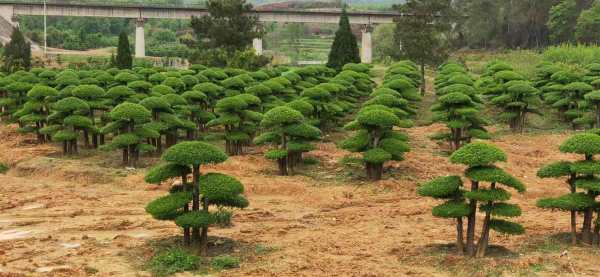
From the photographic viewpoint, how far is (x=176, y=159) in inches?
662

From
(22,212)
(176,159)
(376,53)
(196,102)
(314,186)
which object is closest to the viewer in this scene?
(176,159)

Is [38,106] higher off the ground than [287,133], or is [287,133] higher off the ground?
[38,106]

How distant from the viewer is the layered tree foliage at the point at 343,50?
52.7m

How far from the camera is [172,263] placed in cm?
1667

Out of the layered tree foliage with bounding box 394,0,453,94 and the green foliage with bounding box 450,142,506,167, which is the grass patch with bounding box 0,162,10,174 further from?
the layered tree foliage with bounding box 394,0,453,94

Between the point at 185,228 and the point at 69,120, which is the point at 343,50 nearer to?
the point at 69,120

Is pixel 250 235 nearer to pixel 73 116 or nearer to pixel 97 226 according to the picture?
pixel 97 226

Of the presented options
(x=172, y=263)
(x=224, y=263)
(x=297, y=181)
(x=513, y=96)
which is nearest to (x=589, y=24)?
(x=513, y=96)

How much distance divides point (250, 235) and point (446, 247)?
5.35 metres

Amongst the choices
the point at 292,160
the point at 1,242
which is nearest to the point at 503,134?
the point at 292,160

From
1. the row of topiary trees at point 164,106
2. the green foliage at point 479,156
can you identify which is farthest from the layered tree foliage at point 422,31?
the green foliage at point 479,156

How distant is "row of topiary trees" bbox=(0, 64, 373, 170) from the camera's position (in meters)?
29.2

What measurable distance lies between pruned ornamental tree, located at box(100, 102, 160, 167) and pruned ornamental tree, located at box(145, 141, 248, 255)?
10.4 m

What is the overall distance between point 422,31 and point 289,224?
97.0 feet
